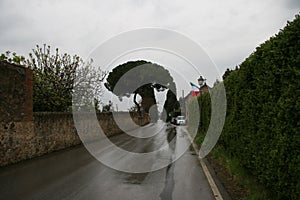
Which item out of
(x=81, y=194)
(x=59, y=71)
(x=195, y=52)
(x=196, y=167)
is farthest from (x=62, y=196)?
(x=59, y=71)

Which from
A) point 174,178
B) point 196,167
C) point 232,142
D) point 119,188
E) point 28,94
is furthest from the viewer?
point 28,94

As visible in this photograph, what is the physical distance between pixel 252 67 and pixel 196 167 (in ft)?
13.0

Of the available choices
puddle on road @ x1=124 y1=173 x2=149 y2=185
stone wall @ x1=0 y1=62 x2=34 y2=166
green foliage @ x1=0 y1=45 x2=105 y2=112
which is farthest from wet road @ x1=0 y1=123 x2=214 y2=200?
green foliage @ x1=0 y1=45 x2=105 y2=112

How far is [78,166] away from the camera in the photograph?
8602mm

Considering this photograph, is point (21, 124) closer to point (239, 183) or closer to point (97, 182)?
point (97, 182)

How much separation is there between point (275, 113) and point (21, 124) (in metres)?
8.70

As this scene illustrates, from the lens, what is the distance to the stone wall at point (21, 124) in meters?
9.24

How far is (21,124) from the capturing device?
10086 millimetres

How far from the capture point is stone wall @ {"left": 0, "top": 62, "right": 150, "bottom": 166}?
9.24 m

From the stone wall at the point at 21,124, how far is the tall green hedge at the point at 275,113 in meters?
7.37

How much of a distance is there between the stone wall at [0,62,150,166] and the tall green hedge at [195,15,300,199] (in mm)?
7373

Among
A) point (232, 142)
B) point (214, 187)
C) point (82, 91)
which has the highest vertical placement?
point (82, 91)


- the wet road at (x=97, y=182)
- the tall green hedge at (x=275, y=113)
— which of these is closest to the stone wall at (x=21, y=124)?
the wet road at (x=97, y=182)

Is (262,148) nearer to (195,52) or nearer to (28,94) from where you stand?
(195,52)
